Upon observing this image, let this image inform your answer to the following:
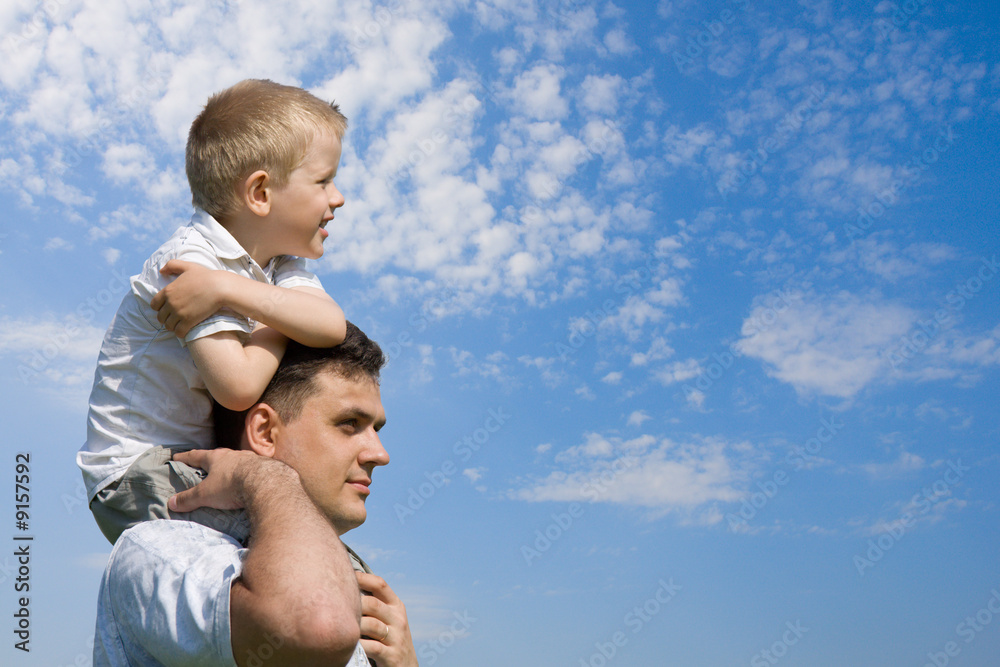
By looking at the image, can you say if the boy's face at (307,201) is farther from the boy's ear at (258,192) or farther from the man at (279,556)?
the man at (279,556)

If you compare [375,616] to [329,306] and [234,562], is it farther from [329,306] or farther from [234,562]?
[329,306]

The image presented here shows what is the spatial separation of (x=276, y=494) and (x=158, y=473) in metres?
0.70

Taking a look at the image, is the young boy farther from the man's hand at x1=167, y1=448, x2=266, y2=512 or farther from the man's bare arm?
the man's bare arm

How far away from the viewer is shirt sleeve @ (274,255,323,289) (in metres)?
3.20

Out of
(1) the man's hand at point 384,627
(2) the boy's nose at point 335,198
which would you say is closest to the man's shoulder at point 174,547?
(1) the man's hand at point 384,627

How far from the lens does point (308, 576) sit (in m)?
1.99

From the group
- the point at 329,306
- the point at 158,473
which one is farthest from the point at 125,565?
the point at 329,306

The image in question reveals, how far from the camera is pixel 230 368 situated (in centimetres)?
275

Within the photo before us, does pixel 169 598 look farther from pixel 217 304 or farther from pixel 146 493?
pixel 217 304

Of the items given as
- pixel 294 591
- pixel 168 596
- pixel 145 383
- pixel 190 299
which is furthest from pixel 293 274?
pixel 294 591

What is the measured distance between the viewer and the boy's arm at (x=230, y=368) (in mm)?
2736

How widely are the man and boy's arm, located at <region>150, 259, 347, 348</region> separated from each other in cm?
30

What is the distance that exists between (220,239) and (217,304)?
16.1 inches

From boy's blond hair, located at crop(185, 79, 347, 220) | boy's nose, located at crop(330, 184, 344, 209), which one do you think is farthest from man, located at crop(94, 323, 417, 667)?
boy's blond hair, located at crop(185, 79, 347, 220)
